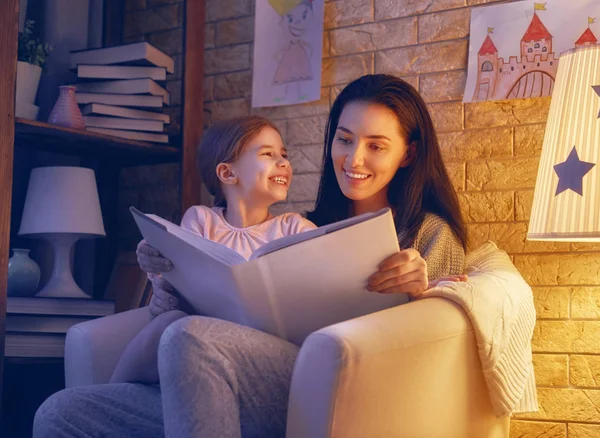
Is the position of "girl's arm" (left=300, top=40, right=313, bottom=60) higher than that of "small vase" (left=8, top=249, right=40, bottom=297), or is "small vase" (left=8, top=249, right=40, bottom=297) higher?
"girl's arm" (left=300, top=40, right=313, bottom=60)

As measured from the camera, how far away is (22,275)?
6.57ft

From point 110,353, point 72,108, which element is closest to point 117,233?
point 72,108

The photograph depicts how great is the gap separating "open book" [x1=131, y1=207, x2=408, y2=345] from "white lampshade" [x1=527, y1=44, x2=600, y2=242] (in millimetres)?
364

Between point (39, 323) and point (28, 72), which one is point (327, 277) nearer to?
point (39, 323)

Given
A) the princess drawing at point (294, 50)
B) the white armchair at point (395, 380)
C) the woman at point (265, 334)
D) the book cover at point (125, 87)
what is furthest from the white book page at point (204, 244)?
the princess drawing at point (294, 50)

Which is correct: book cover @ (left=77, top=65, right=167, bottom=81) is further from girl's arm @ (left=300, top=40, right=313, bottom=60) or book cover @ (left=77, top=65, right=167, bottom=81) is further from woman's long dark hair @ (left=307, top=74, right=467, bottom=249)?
woman's long dark hair @ (left=307, top=74, right=467, bottom=249)

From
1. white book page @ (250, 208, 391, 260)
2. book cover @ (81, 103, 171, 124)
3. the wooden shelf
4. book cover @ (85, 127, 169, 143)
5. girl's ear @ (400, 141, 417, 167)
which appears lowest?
white book page @ (250, 208, 391, 260)

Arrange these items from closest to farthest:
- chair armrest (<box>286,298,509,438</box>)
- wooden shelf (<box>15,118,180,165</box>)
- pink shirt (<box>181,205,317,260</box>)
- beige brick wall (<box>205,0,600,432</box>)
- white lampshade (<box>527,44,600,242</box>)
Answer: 1. chair armrest (<box>286,298,509,438</box>)
2. white lampshade (<box>527,44,600,242</box>)
3. pink shirt (<box>181,205,317,260</box>)
4. beige brick wall (<box>205,0,600,432</box>)
5. wooden shelf (<box>15,118,180,165</box>)

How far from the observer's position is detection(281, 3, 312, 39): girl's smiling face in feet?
7.36

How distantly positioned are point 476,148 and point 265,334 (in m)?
1.03

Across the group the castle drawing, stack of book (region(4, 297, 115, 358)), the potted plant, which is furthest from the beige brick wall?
stack of book (region(4, 297, 115, 358))

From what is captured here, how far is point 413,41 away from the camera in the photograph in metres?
2.09

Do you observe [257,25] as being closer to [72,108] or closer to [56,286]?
[72,108]

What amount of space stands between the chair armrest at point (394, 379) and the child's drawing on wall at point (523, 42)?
34.0 inches
